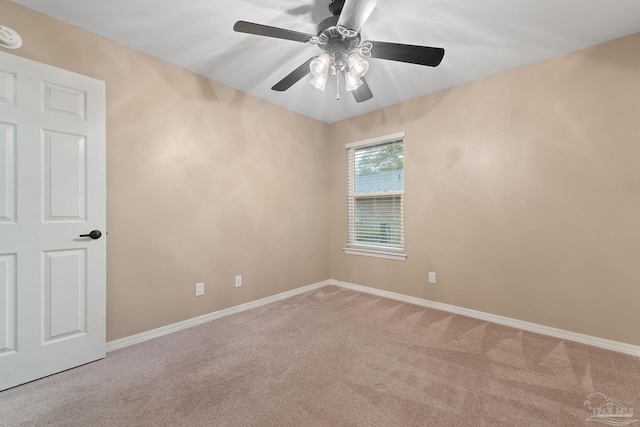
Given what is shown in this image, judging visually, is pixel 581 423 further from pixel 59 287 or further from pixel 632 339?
pixel 59 287

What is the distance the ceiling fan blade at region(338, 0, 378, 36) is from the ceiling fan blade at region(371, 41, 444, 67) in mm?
198

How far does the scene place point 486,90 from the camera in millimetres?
2695

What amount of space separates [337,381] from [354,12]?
86.7 inches

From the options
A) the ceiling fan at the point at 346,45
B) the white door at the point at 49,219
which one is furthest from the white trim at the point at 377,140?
the white door at the point at 49,219

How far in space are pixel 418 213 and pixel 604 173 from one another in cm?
157

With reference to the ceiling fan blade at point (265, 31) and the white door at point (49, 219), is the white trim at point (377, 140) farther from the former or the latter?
the white door at point (49, 219)

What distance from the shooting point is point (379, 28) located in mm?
1958

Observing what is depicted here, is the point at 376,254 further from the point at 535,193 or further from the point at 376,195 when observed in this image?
the point at 535,193

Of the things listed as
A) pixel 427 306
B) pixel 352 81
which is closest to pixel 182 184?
pixel 352 81

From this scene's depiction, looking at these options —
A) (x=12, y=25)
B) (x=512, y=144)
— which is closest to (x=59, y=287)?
(x=12, y=25)

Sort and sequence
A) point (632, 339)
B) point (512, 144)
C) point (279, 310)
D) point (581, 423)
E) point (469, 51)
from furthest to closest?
1. point (279, 310)
2. point (512, 144)
3. point (469, 51)
4. point (632, 339)
5. point (581, 423)

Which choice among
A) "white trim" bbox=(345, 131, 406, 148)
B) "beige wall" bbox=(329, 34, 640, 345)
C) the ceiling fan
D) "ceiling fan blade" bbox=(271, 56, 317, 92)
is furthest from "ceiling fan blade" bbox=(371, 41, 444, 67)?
"white trim" bbox=(345, 131, 406, 148)

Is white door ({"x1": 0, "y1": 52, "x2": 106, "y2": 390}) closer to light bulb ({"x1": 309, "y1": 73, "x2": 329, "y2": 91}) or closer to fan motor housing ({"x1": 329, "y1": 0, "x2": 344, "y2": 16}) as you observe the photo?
light bulb ({"x1": 309, "y1": 73, "x2": 329, "y2": 91})

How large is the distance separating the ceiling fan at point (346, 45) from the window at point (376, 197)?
162 centimetres
